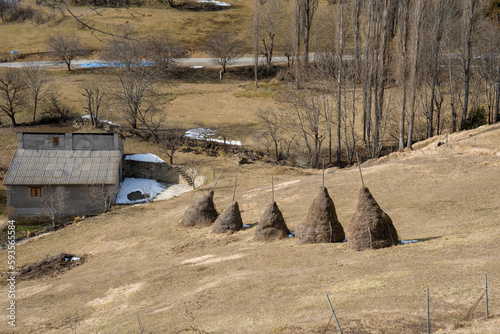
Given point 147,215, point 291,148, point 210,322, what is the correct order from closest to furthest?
point 210,322
point 147,215
point 291,148

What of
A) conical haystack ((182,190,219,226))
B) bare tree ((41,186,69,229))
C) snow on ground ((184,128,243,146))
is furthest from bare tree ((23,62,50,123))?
conical haystack ((182,190,219,226))

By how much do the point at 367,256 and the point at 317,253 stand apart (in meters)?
2.23

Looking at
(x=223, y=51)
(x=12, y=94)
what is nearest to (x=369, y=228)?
(x=12, y=94)

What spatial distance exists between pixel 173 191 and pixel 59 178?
924 cm

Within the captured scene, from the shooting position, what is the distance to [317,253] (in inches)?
742

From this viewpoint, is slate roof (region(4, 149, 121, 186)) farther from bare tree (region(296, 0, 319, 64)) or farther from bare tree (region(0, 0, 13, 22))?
bare tree (region(0, 0, 13, 22))

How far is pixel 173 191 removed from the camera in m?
41.6

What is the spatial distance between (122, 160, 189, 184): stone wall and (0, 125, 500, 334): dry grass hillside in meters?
9.94

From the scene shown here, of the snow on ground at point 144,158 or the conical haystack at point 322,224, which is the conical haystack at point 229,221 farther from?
the snow on ground at point 144,158

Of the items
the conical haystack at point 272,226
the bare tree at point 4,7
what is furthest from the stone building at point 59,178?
the bare tree at point 4,7

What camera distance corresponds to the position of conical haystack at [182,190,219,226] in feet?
91.9

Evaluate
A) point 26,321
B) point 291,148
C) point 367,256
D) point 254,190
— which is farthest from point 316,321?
point 291,148

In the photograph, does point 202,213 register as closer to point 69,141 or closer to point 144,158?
point 144,158

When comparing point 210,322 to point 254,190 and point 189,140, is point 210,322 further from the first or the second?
point 189,140
